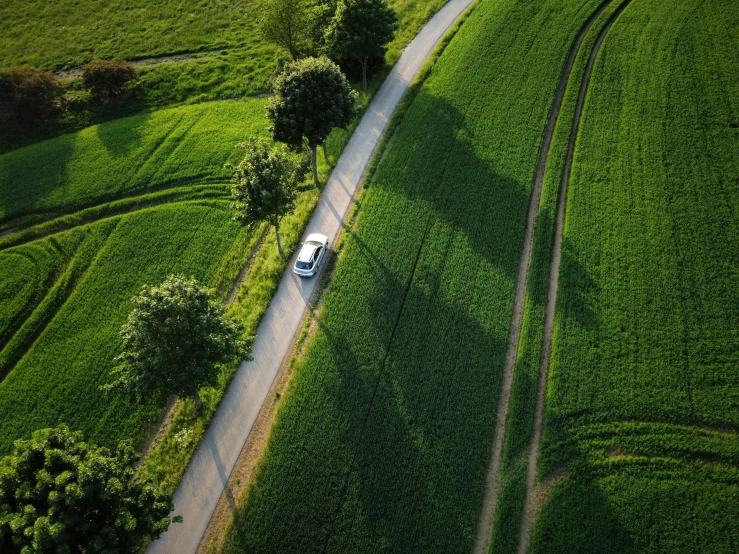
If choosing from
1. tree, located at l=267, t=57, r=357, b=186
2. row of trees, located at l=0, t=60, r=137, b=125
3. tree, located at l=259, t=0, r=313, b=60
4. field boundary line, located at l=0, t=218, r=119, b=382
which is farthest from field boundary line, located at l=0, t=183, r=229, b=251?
tree, located at l=259, t=0, r=313, b=60

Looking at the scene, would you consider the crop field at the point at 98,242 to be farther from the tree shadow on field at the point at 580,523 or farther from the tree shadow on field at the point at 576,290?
the tree shadow on field at the point at 576,290

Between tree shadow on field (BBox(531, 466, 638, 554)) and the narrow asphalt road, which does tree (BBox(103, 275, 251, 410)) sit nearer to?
the narrow asphalt road

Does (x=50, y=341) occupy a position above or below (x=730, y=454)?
above

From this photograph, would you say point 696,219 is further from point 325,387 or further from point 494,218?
point 325,387

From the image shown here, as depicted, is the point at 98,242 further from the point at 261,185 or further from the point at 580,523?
the point at 580,523

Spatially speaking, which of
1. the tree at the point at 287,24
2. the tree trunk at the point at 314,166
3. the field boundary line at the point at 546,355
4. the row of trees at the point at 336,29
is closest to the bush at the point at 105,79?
the tree at the point at 287,24

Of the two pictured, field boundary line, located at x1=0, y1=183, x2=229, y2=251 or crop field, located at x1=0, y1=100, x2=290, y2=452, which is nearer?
crop field, located at x1=0, y1=100, x2=290, y2=452

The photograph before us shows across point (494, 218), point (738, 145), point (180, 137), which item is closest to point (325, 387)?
point (494, 218)
